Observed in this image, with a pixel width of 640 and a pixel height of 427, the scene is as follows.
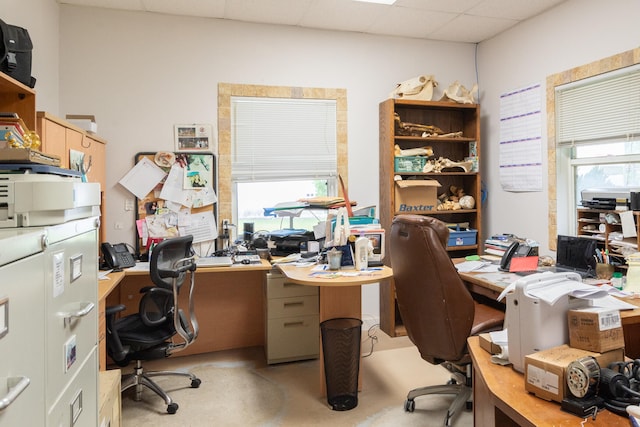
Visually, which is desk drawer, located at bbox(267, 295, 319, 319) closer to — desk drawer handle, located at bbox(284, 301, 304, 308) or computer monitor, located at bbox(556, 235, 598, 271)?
desk drawer handle, located at bbox(284, 301, 304, 308)

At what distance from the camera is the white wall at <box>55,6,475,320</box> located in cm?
339

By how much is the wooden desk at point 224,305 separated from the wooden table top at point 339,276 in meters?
0.81

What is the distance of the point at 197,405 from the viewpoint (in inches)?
103

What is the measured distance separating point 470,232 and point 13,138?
11.9ft

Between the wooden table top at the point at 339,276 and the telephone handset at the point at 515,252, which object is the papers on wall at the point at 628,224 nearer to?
the telephone handset at the point at 515,252

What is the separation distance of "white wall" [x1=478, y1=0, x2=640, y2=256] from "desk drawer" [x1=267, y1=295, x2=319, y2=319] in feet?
6.86

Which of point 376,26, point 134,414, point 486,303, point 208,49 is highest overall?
point 376,26

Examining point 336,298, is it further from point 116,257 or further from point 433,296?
point 116,257

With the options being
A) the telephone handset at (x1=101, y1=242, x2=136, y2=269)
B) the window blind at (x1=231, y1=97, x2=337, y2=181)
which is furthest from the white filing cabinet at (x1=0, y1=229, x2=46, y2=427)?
the window blind at (x1=231, y1=97, x2=337, y2=181)

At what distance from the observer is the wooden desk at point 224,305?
340cm

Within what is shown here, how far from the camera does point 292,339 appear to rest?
324 centimetres

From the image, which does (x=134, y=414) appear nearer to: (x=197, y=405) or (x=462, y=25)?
(x=197, y=405)

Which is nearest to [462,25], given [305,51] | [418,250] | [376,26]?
[376,26]

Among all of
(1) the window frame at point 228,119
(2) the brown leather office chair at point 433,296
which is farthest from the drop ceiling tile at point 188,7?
(2) the brown leather office chair at point 433,296
